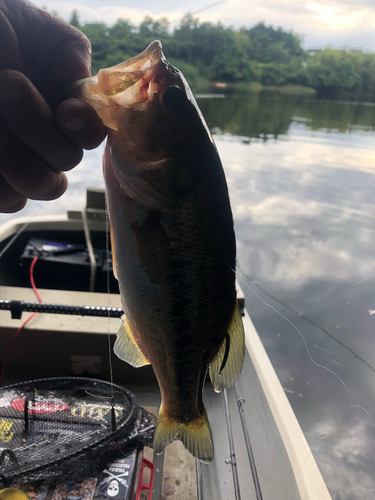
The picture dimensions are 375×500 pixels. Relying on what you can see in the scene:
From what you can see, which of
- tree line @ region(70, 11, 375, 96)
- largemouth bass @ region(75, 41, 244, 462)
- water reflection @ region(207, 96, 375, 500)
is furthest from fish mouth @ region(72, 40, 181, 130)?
tree line @ region(70, 11, 375, 96)

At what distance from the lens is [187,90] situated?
0.95 metres

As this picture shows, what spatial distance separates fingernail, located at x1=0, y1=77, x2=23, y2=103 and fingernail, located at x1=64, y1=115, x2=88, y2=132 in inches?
4.3

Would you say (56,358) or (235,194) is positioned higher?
(56,358)

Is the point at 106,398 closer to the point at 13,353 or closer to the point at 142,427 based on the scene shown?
the point at 142,427

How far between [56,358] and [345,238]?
35.5ft

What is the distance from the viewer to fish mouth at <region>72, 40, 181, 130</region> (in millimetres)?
846

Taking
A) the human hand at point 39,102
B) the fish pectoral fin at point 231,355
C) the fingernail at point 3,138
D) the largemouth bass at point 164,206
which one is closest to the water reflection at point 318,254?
the fish pectoral fin at point 231,355

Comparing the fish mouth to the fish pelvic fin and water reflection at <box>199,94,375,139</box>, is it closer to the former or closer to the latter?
the fish pelvic fin

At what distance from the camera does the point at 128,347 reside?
45.1 inches

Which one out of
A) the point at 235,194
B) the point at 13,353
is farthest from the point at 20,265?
the point at 235,194

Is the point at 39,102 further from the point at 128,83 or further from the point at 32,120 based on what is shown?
the point at 128,83

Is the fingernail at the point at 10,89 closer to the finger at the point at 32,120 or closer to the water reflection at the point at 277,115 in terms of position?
the finger at the point at 32,120

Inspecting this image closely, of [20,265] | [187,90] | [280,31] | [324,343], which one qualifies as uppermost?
[280,31]

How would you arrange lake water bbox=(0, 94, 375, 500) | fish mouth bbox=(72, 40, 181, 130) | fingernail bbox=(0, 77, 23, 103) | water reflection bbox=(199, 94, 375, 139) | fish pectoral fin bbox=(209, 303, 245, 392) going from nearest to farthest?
fingernail bbox=(0, 77, 23, 103)
fish mouth bbox=(72, 40, 181, 130)
fish pectoral fin bbox=(209, 303, 245, 392)
lake water bbox=(0, 94, 375, 500)
water reflection bbox=(199, 94, 375, 139)
